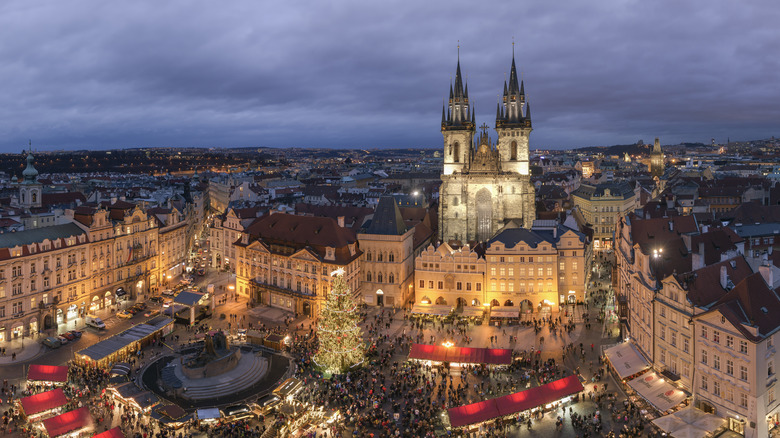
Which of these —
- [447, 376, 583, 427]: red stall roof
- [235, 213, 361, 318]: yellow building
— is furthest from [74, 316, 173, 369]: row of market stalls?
[447, 376, 583, 427]: red stall roof

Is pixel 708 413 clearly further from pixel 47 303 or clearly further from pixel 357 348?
pixel 47 303

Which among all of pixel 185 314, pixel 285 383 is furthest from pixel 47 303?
pixel 285 383

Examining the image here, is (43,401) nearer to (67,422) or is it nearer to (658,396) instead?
(67,422)

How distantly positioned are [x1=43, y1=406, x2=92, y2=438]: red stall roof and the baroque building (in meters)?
67.8

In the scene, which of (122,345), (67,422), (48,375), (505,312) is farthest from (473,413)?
(48,375)

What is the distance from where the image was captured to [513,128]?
334ft

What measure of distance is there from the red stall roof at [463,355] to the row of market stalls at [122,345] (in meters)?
27.8

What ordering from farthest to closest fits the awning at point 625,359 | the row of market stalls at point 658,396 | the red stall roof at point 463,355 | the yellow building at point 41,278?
the yellow building at point 41,278
the red stall roof at point 463,355
the awning at point 625,359
the row of market stalls at point 658,396

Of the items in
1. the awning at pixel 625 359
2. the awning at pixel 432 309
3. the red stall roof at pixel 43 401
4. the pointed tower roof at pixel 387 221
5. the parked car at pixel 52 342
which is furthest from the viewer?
the pointed tower roof at pixel 387 221

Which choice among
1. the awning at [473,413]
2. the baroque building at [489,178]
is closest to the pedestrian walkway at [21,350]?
the awning at [473,413]

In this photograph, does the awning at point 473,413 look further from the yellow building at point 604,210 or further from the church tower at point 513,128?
the yellow building at point 604,210

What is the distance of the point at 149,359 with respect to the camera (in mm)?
53781

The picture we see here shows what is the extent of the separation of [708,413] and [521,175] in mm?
60792

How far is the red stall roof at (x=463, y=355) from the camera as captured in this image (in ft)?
165
